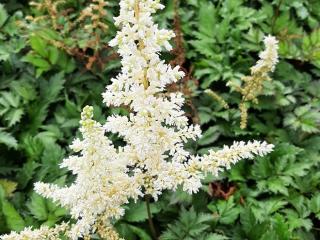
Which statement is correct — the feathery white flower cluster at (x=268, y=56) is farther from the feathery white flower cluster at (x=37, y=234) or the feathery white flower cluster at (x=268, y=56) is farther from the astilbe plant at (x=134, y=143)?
the feathery white flower cluster at (x=37, y=234)

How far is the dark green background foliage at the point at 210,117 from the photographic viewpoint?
3529 mm

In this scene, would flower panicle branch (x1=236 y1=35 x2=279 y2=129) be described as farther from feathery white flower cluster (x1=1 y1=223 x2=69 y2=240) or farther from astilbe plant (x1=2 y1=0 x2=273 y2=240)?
feathery white flower cluster (x1=1 y1=223 x2=69 y2=240)

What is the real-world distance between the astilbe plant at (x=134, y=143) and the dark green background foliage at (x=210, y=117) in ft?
2.69

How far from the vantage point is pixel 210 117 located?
13.5 ft

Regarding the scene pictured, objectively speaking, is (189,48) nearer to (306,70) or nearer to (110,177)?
(306,70)

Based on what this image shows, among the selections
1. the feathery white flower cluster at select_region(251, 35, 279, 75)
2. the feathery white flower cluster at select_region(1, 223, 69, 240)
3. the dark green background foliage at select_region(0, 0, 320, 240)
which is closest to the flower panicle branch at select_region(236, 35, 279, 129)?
the feathery white flower cluster at select_region(251, 35, 279, 75)

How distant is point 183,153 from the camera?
261 centimetres

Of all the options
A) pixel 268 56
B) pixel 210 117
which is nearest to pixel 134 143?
pixel 268 56

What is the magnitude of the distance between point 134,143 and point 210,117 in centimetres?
171

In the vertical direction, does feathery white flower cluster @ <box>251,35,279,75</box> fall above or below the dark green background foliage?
above

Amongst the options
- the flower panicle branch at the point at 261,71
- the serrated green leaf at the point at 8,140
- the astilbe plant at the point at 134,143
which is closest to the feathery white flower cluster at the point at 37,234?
the astilbe plant at the point at 134,143

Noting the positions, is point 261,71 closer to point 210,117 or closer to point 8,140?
point 210,117

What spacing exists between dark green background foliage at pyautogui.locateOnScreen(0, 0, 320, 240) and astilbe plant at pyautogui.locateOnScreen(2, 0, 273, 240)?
820mm

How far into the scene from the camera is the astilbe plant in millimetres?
2316
